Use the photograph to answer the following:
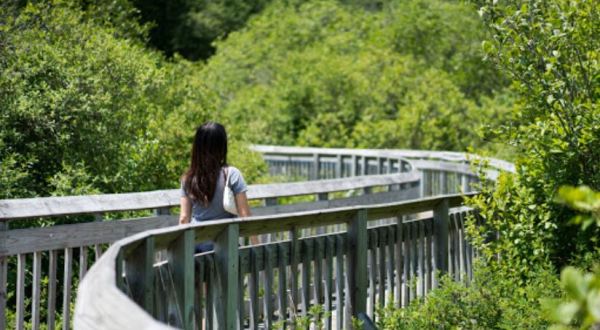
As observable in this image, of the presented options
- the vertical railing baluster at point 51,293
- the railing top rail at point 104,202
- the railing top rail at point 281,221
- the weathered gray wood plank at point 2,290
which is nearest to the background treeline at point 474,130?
the railing top rail at point 281,221

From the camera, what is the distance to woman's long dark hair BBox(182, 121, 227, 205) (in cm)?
666

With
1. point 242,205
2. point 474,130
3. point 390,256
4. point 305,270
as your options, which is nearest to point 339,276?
point 305,270

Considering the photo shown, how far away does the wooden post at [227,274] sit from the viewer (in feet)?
17.0

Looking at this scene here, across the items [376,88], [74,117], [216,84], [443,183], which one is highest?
[216,84]

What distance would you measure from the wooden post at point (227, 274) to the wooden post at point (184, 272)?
1.15 feet

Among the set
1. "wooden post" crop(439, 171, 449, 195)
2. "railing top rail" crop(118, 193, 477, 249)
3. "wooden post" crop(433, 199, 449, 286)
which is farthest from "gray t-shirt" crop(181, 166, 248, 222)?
"wooden post" crop(439, 171, 449, 195)

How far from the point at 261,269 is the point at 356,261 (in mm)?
982

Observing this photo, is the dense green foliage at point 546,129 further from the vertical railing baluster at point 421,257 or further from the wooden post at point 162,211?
the wooden post at point 162,211

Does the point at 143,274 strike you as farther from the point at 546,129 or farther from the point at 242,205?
the point at 546,129

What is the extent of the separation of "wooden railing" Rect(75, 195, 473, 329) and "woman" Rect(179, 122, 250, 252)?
2.32 ft

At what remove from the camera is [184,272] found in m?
4.80

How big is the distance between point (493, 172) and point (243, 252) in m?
6.58

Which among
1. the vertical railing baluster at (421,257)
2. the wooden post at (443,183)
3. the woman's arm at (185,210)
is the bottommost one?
the wooden post at (443,183)

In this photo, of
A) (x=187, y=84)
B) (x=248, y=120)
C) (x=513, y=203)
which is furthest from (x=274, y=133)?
(x=513, y=203)
